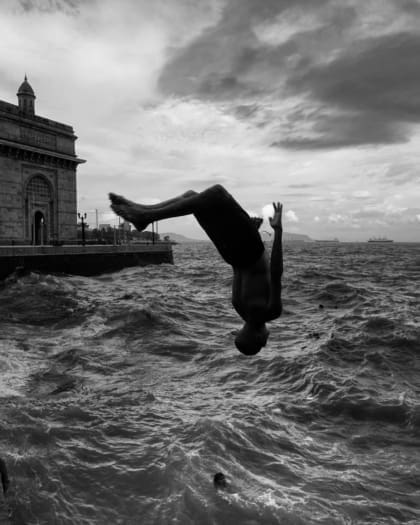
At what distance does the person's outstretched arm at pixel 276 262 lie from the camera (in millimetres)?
2678

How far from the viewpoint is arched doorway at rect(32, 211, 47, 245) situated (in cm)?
4622

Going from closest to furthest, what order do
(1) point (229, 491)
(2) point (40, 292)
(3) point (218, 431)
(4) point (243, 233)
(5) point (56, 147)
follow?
(4) point (243, 233)
(1) point (229, 491)
(3) point (218, 431)
(2) point (40, 292)
(5) point (56, 147)

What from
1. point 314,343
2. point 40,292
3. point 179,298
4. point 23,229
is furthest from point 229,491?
point 23,229

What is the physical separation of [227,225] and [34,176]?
154 ft

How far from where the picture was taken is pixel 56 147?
4684 cm

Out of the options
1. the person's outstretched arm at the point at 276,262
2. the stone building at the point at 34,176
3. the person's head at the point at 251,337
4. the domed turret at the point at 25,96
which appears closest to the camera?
the person's outstretched arm at the point at 276,262

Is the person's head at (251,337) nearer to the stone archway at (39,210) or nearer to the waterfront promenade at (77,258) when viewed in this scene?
the waterfront promenade at (77,258)

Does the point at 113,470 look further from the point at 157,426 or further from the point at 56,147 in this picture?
the point at 56,147

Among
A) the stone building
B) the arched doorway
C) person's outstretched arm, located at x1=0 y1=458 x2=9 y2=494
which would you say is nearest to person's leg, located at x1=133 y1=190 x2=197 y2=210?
person's outstretched arm, located at x1=0 y1=458 x2=9 y2=494


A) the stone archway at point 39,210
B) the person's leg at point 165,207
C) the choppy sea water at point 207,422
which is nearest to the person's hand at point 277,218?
the person's leg at point 165,207

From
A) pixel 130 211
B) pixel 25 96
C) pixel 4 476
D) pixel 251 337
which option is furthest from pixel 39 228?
pixel 130 211

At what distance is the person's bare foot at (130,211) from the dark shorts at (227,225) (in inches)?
11.9

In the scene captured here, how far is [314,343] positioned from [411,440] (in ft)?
23.7

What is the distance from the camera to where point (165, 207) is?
2354 millimetres
